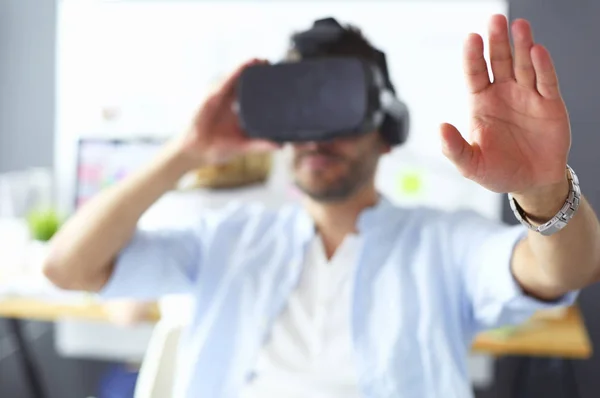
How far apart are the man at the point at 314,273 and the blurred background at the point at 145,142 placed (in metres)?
0.06

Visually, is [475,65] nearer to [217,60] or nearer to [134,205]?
[134,205]

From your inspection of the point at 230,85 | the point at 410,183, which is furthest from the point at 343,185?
the point at 410,183

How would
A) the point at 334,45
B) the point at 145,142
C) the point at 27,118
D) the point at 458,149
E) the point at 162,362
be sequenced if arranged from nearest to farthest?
1. the point at 458,149
2. the point at 334,45
3. the point at 162,362
4. the point at 27,118
5. the point at 145,142

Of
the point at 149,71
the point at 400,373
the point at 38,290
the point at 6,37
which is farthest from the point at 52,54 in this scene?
the point at 400,373

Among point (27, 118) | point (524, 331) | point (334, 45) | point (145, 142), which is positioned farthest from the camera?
point (145, 142)

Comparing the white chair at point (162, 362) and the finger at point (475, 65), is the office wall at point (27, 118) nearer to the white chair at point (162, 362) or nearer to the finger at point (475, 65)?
the white chair at point (162, 362)

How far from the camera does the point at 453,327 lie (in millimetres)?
615

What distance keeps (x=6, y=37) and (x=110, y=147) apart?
0.28 m

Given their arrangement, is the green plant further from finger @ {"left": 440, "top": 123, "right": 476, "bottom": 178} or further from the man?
finger @ {"left": 440, "top": 123, "right": 476, "bottom": 178}

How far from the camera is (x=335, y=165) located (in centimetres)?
66

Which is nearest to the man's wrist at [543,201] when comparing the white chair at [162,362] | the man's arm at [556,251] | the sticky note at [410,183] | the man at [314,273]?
the man's arm at [556,251]

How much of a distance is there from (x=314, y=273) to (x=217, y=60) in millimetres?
482

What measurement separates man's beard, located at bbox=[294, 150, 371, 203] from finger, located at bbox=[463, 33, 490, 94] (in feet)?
0.96

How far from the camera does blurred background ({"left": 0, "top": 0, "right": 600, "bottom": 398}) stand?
0.66 m
